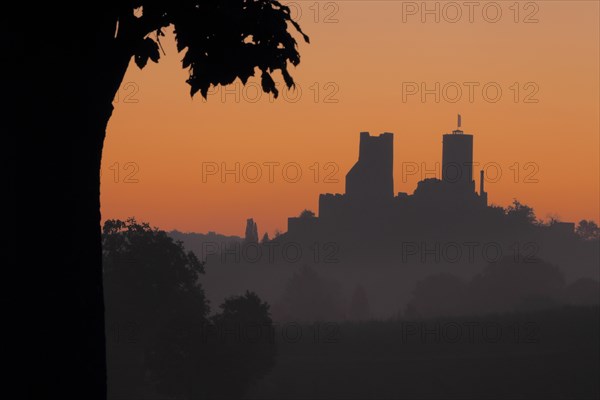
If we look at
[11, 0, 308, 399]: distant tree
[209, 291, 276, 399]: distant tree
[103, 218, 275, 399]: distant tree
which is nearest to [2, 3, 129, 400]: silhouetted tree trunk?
[11, 0, 308, 399]: distant tree

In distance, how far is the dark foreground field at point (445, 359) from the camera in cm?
8519

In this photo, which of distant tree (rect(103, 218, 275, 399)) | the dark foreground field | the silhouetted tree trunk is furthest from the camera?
the dark foreground field

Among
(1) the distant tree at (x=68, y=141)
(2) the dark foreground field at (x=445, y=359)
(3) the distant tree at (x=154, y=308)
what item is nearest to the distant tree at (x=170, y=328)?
(3) the distant tree at (x=154, y=308)

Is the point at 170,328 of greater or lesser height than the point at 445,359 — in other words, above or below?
above

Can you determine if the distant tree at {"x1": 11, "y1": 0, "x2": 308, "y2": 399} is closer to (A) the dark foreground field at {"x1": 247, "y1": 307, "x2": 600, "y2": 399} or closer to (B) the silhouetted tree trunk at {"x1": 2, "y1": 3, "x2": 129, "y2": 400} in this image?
(B) the silhouetted tree trunk at {"x1": 2, "y1": 3, "x2": 129, "y2": 400}

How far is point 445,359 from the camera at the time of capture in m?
93.9

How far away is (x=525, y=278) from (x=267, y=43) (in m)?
184

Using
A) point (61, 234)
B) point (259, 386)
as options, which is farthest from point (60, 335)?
point (259, 386)

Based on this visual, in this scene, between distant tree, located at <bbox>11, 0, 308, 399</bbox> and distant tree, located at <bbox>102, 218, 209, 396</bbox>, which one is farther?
distant tree, located at <bbox>102, 218, 209, 396</bbox>

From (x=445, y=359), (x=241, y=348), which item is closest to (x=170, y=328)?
(x=241, y=348)

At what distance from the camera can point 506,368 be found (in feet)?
295

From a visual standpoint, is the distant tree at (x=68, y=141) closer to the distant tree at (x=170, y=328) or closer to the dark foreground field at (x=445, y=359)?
the distant tree at (x=170, y=328)

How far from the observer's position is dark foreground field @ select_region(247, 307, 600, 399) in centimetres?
8519

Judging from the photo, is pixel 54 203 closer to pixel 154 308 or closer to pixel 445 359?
pixel 154 308
